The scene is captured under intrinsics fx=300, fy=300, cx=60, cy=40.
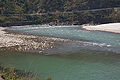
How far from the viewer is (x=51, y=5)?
136125 millimetres

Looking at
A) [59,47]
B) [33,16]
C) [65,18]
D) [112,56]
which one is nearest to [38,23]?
[33,16]

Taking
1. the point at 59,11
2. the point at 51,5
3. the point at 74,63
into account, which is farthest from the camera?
the point at 59,11

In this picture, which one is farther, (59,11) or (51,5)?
(59,11)

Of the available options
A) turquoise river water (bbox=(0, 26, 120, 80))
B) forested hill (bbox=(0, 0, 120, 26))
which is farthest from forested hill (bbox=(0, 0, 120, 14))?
turquoise river water (bbox=(0, 26, 120, 80))

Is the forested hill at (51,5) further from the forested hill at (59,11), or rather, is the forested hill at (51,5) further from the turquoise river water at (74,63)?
the turquoise river water at (74,63)

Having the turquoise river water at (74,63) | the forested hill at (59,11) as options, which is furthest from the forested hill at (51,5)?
the turquoise river water at (74,63)

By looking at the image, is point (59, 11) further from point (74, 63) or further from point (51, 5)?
point (74, 63)

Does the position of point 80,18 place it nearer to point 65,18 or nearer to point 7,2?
point 65,18

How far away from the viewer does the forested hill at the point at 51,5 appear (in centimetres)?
12900

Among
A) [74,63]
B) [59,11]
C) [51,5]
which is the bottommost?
[59,11]

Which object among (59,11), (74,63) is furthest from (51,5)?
(74,63)

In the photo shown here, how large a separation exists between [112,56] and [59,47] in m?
12.8

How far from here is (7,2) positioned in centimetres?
12962

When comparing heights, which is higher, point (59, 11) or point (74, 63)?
point (74, 63)
